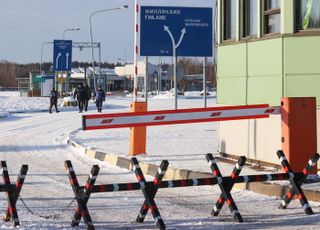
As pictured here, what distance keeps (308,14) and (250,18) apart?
73.7 inches

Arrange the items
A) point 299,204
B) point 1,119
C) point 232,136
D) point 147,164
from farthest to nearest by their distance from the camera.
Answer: point 1,119 → point 232,136 → point 147,164 → point 299,204

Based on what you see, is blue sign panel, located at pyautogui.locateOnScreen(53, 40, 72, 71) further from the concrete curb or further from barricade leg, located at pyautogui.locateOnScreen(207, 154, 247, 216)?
barricade leg, located at pyautogui.locateOnScreen(207, 154, 247, 216)

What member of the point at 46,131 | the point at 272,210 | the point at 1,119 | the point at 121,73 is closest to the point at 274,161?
the point at 272,210

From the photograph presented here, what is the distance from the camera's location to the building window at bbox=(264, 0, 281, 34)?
10977mm

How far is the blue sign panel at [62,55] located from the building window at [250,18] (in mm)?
27690

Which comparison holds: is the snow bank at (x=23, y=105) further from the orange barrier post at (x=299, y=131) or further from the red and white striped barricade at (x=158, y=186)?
the red and white striped barricade at (x=158, y=186)

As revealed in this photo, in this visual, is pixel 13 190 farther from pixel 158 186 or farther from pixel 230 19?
pixel 230 19

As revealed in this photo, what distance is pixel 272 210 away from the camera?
25.7 feet

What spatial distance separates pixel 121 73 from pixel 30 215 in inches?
4479

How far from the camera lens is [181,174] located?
10406 mm

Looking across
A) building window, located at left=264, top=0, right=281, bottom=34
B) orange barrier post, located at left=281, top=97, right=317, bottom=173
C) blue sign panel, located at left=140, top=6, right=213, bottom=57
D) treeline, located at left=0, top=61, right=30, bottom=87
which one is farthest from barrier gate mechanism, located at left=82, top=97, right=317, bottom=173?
treeline, located at left=0, top=61, right=30, bottom=87

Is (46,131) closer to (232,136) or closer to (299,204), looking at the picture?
(232,136)

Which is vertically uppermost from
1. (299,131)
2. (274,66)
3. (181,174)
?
(274,66)

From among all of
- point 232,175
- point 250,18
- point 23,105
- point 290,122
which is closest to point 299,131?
point 290,122
